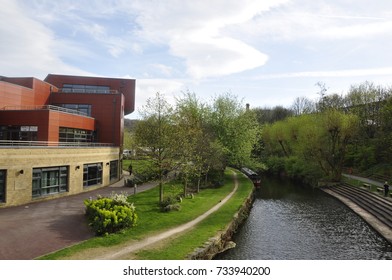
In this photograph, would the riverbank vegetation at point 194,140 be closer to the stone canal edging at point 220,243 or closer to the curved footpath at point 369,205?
the stone canal edging at point 220,243

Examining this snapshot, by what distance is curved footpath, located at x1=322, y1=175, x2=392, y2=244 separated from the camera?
2278cm

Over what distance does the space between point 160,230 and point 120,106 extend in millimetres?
25602

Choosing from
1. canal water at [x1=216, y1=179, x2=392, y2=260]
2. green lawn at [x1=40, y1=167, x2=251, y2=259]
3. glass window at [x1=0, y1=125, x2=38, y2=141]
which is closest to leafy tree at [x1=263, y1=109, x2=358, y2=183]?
canal water at [x1=216, y1=179, x2=392, y2=260]

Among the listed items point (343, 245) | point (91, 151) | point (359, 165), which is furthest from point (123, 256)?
point (359, 165)

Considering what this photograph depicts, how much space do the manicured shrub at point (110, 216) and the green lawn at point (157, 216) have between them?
0.53 metres

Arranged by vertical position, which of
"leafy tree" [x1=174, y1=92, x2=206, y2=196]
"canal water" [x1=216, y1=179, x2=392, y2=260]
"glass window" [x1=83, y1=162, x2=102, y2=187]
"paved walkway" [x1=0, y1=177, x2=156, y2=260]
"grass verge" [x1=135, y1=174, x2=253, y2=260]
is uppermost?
"leafy tree" [x1=174, y1=92, x2=206, y2=196]

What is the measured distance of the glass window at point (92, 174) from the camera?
3094 cm

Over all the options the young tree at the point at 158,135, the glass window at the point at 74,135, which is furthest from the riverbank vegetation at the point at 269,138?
the glass window at the point at 74,135

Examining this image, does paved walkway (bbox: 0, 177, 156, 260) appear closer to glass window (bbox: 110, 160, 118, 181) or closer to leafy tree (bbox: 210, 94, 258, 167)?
glass window (bbox: 110, 160, 118, 181)

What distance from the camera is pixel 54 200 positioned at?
25.5 m

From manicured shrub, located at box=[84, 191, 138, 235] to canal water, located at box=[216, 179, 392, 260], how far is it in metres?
5.31

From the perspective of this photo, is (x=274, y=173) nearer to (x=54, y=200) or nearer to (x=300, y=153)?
(x=300, y=153)

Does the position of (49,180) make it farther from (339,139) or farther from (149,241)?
(339,139)

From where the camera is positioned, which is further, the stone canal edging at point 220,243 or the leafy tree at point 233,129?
the leafy tree at point 233,129
